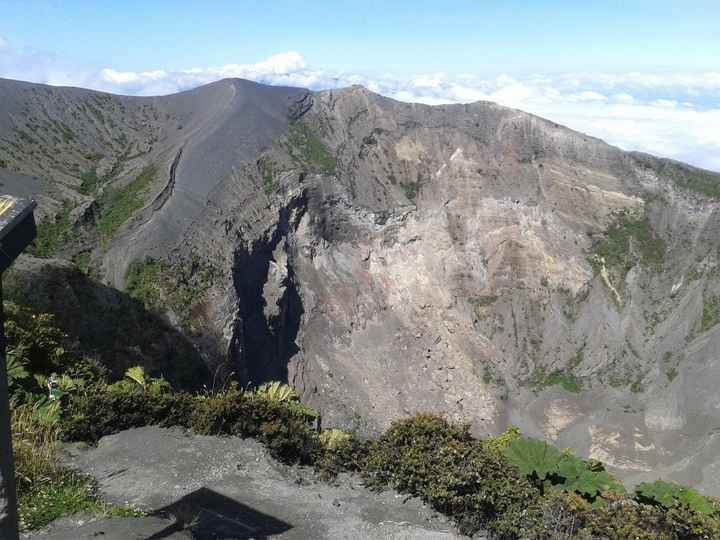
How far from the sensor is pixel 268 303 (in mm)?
41750

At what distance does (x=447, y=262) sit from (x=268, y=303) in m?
13.4

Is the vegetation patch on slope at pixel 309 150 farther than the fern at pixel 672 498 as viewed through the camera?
Yes

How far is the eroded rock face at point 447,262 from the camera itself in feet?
127

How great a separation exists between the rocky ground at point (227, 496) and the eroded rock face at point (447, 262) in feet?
77.6

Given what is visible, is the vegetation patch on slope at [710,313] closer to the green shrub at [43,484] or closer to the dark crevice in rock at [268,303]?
the dark crevice in rock at [268,303]

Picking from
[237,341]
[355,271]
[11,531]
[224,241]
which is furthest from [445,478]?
[355,271]

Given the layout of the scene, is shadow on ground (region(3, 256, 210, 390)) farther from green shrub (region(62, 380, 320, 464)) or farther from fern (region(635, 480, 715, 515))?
fern (region(635, 480, 715, 515))

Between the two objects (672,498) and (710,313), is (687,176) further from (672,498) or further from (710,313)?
(672,498)

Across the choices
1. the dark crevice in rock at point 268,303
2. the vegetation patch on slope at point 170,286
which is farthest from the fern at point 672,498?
the dark crevice in rock at point 268,303

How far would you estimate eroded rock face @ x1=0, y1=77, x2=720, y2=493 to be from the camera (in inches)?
1529

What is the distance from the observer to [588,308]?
46.2m

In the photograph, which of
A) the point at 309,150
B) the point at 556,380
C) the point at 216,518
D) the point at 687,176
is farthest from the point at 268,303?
the point at 216,518

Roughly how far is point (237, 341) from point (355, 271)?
492 inches

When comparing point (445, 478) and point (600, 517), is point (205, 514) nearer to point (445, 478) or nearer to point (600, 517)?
point (445, 478)
